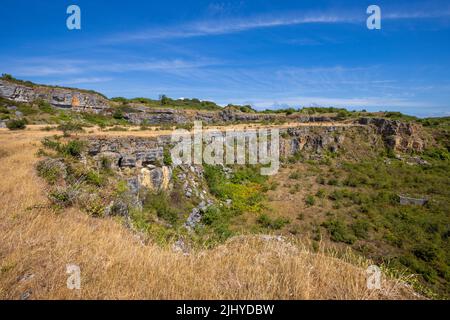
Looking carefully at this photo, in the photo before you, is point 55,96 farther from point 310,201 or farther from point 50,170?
point 310,201

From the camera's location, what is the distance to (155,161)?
13.1 m

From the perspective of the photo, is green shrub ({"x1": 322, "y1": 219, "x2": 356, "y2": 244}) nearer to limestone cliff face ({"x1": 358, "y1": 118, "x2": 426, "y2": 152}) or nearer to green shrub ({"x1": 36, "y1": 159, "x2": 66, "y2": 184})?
green shrub ({"x1": 36, "y1": 159, "x2": 66, "y2": 184})

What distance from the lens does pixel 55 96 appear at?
3353 cm

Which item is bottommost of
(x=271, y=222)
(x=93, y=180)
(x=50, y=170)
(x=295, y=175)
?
(x=271, y=222)

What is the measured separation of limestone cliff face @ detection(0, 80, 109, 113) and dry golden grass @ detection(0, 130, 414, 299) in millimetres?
35119

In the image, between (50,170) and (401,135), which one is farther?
(401,135)

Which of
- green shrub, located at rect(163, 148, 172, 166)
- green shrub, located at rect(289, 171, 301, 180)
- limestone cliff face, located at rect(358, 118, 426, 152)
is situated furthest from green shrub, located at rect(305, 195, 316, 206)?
limestone cliff face, located at rect(358, 118, 426, 152)

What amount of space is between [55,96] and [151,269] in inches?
1539

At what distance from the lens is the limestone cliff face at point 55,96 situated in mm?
30111

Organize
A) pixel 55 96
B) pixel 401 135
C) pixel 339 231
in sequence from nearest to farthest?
pixel 339 231, pixel 401 135, pixel 55 96

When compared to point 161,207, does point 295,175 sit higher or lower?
higher

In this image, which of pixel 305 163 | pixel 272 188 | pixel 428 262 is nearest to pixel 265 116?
pixel 305 163

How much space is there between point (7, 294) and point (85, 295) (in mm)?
824

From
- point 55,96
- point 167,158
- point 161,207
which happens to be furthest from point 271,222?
point 55,96
